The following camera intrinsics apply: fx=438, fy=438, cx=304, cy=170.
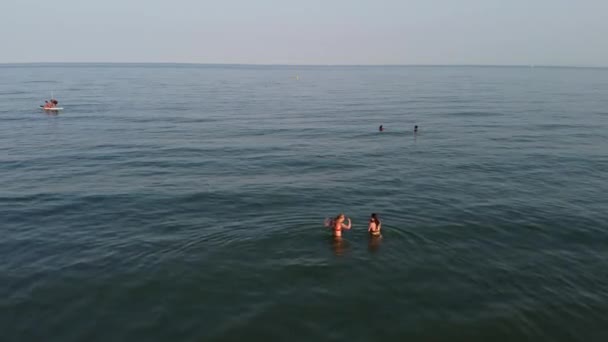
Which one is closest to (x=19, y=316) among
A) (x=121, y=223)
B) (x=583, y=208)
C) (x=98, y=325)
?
(x=98, y=325)

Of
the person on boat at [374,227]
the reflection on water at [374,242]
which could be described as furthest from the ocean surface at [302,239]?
the person on boat at [374,227]

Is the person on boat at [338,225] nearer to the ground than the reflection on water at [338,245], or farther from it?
farther from it

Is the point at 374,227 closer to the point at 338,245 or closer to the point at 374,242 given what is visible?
the point at 374,242

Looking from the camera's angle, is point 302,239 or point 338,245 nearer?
point 338,245

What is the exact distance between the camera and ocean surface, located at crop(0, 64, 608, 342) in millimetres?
18078

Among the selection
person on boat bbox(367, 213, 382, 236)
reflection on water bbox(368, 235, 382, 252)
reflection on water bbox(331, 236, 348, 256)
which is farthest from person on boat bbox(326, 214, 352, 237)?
reflection on water bbox(368, 235, 382, 252)

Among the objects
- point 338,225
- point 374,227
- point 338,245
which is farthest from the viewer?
point 374,227

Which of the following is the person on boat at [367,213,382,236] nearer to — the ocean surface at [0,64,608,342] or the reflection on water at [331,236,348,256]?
the ocean surface at [0,64,608,342]

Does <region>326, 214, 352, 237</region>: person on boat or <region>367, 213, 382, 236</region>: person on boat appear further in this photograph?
<region>367, 213, 382, 236</region>: person on boat

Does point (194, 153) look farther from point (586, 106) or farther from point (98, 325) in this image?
point (586, 106)

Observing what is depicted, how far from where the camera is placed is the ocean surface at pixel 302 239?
59.3ft

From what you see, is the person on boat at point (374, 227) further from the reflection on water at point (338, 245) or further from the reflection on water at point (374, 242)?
the reflection on water at point (338, 245)

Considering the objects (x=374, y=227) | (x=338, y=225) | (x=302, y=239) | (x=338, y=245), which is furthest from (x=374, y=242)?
(x=302, y=239)

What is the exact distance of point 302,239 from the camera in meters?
25.7
